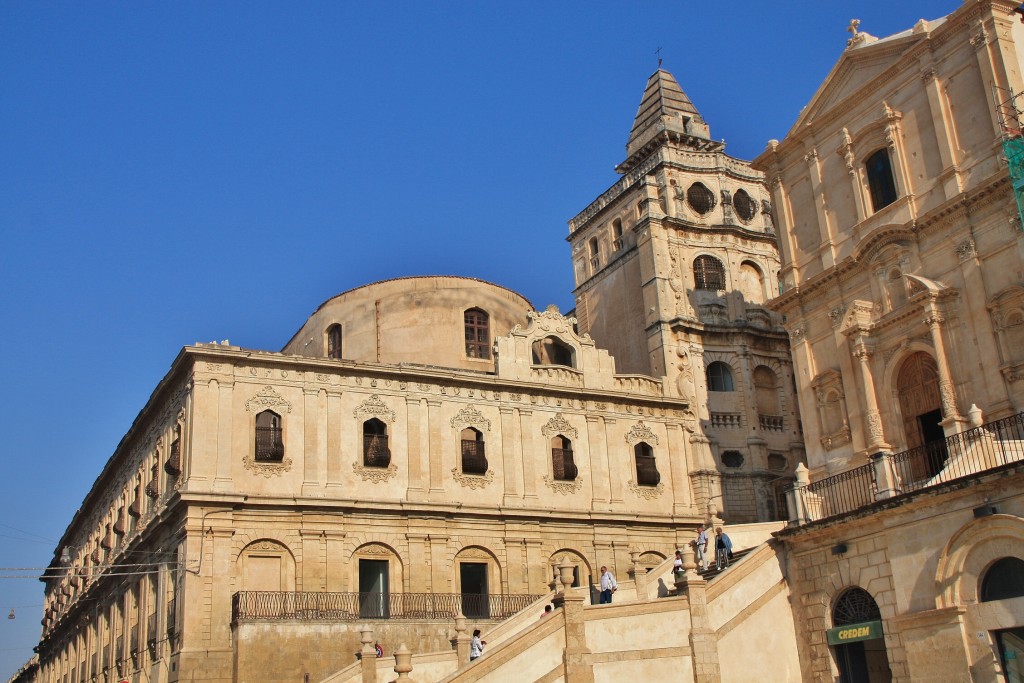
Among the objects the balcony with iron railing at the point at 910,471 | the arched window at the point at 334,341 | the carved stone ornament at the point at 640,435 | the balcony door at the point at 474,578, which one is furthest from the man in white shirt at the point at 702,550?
the arched window at the point at 334,341

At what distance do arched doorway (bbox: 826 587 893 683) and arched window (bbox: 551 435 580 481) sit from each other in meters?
14.3

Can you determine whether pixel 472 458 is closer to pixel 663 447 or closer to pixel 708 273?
pixel 663 447

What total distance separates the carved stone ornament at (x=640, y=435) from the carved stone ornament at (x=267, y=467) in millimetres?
11898

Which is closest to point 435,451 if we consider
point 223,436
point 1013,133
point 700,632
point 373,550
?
point 373,550

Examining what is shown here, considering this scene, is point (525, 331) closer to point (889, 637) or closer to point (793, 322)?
point (793, 322)

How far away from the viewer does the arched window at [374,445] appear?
113ft

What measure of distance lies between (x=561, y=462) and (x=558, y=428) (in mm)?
1165

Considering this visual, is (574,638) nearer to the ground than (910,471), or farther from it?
nearer to the ground

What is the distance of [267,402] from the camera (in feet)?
111

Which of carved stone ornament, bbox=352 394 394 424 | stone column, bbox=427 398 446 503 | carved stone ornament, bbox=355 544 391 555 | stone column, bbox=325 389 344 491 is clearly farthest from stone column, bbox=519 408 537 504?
stone column, bbox=325 389 344 491

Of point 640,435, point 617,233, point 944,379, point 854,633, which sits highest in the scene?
point 617,233

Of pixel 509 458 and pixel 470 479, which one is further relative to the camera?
pixel 509 458

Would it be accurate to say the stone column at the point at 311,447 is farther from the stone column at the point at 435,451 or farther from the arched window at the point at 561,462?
the arched window at the point at 561,462

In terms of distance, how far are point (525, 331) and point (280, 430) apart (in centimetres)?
952
